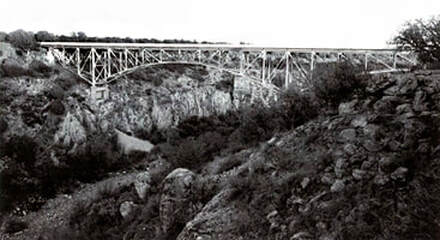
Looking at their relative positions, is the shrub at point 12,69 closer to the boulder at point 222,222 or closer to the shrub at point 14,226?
the shrub at point 14,226

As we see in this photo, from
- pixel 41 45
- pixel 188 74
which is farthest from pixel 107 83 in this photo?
pixel 188 74

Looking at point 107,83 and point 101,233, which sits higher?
point 107,83

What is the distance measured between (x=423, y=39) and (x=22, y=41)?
26530mm

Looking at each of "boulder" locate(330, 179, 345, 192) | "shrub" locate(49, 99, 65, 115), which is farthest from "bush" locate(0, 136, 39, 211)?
"boulder" locate(330, 179, 345, 192)

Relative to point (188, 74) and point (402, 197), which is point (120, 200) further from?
point (188, 74)

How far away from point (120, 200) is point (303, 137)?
5.99 metres

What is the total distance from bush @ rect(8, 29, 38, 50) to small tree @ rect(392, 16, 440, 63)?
25556mm

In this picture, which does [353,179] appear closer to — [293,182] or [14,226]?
[293,182]

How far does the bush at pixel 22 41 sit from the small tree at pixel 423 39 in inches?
1006

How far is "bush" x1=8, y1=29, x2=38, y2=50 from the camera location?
89.1 feet

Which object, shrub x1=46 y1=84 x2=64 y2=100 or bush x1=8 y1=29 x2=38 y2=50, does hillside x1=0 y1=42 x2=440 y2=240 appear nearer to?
shrub x1=46 y1=84 x2=64 y2=100

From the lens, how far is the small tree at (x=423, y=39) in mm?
8641

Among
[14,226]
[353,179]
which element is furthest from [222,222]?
[14,226]

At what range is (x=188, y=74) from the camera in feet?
115
